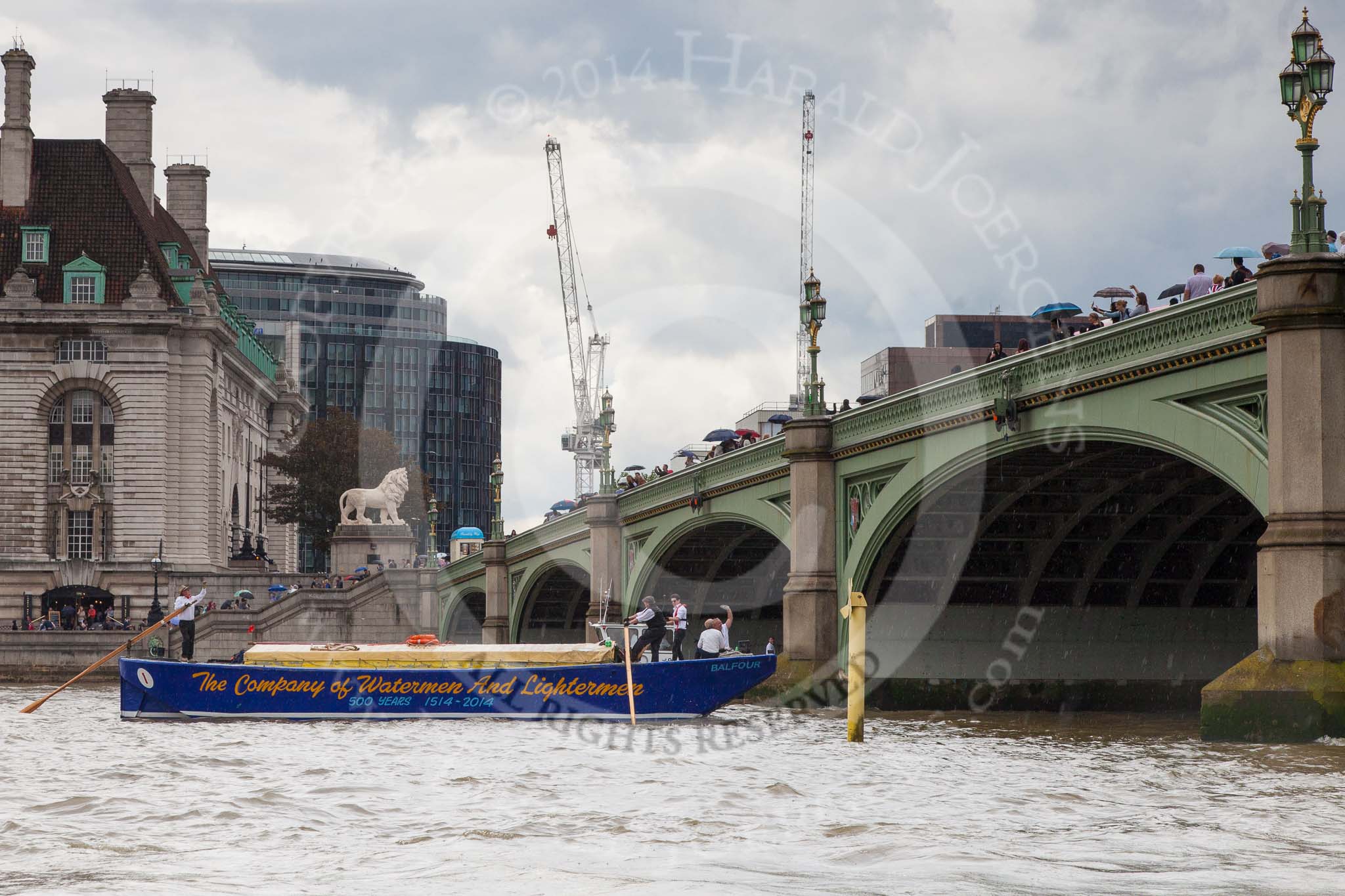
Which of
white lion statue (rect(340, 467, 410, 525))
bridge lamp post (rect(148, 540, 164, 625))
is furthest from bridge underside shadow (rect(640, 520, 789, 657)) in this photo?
white lion statue (rect(340, 467, 410, 525))

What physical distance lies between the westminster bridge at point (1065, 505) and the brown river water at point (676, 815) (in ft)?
14.8

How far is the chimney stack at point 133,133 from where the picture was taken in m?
111

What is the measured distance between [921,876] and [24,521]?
92.9m

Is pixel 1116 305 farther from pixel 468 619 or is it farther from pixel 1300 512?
pixel 468 619

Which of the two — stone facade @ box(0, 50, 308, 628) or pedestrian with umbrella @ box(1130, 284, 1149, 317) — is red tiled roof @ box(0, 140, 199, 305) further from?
pedestrian with umbrella @ box(1130, 284, 1149, 317)

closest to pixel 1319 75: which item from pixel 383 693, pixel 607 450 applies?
pixel 383 693

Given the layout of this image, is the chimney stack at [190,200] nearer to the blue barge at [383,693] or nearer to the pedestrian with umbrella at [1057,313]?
the blue barge at [383,693]

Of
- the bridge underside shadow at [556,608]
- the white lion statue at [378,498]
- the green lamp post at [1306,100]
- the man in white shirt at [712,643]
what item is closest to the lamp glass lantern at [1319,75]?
the green lamp post at [1306,100]

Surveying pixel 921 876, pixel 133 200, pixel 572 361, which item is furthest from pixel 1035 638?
pixel 572 361

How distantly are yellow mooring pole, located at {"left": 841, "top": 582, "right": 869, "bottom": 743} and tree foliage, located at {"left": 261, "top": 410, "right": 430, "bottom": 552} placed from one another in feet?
267

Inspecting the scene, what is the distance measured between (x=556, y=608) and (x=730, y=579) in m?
23.3

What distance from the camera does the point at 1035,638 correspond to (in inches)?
1706

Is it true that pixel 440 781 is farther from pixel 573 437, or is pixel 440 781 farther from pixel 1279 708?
pixel 573 437

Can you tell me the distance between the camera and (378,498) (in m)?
98.9
